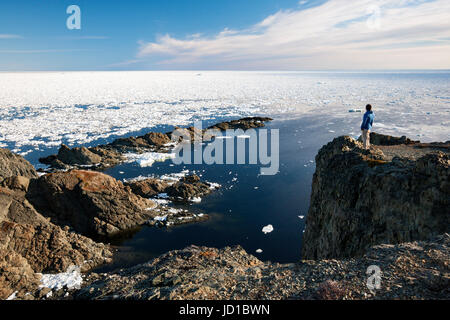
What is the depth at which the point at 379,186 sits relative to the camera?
9.66 metres

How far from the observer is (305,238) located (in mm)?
13898

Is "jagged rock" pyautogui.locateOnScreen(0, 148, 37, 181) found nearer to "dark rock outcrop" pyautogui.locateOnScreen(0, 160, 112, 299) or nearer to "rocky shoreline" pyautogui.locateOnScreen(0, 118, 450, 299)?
"rocky shoreline" pyautogui.locateOnScreen(0, 118, 450, 299)

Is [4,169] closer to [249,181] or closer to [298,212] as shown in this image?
[249,181]

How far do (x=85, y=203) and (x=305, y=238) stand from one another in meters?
13.0

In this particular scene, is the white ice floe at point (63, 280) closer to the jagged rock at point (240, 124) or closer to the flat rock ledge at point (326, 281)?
the flat rock ledge at point (326, 281)

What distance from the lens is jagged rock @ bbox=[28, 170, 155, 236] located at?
17375mm

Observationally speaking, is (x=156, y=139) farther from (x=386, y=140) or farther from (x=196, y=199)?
(x=386, y=140)

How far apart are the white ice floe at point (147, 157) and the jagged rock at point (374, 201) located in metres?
21.5

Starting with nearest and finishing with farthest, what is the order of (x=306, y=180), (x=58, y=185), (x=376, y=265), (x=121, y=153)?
(x=376, y=265) → (x=58, y=185) → (x=306, y=180) → (x=121, y=153)

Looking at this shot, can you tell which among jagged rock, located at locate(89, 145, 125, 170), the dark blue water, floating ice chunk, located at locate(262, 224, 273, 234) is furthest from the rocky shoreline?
jagged rock, located at locate(89, 145, 125, 170)

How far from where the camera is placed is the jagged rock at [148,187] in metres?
22.4

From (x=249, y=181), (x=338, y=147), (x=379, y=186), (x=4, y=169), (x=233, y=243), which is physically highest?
(x=338, y=147)

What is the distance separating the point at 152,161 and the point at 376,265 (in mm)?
27396

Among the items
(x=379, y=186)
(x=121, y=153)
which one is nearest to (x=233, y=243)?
(x=379, y=186)
